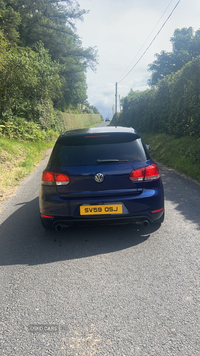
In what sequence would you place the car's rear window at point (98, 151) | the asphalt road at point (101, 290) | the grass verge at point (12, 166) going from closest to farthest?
the asphalt road at point (101, 290), the car's rear window at point (98, 151), the grass verge at point (12, 166)

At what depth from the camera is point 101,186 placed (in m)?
3.82

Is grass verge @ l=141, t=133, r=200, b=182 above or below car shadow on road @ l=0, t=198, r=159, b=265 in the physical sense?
above

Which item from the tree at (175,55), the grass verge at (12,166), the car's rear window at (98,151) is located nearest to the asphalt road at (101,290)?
the car's rear window at (98,151)

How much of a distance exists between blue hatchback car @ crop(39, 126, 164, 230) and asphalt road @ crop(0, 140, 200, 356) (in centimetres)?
39

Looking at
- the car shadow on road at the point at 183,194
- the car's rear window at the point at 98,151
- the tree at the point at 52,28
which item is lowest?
the car shadow on road at the point at 183,194

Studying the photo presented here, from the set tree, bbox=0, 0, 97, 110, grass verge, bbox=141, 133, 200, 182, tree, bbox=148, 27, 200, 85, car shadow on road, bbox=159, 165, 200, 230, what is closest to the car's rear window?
car shadow on road, bbox=159, 165, 200, 230

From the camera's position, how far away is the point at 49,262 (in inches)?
135

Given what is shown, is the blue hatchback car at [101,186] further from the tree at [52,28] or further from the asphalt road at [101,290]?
the tree at [52,28]

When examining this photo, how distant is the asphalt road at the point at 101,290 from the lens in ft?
6.91

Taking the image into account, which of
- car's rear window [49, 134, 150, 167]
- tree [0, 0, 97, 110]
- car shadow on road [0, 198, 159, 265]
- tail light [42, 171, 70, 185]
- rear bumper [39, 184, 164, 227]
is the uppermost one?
tree [0, 0, 97, 110]

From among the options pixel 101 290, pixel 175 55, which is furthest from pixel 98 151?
pixel 175 55

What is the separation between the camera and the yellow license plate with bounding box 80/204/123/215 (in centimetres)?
379

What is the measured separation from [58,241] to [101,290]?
143cm

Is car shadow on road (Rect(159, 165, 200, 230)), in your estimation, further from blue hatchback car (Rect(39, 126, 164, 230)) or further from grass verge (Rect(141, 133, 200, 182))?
blue hatchback car (Rect(39, 126, 164, 230))
